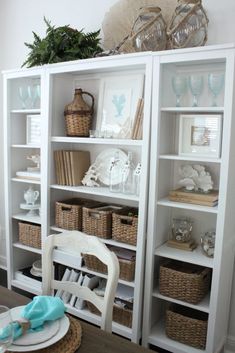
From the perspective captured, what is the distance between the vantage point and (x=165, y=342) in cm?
208

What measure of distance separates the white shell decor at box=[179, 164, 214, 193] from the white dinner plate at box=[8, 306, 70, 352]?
46.9 inches

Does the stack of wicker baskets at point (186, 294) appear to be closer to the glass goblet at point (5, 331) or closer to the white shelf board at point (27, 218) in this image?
the white shelf board at point (27, 218)

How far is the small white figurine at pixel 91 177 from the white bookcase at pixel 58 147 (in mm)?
70

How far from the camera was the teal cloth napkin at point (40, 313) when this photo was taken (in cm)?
112

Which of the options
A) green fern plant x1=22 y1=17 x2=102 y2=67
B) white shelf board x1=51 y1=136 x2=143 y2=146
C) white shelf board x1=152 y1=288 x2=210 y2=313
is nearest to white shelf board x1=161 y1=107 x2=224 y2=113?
white shelf board x1=51 y1=136 x2=143 y2=146

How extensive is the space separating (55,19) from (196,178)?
1.79 metres

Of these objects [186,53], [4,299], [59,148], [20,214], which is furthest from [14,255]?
[186,53]

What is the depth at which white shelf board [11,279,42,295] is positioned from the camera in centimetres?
267

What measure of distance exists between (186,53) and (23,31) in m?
1.82

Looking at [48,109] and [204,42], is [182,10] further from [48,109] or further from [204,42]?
[48,109]

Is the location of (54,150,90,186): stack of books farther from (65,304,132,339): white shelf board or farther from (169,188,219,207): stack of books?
(65,304,132,339): white shelf board

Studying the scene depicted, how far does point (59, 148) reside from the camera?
2582mm

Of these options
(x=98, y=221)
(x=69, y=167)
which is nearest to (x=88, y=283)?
(x=98, y=221)

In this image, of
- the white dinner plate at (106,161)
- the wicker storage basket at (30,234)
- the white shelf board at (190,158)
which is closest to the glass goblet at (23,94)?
the white dinner plate at (106,161)
